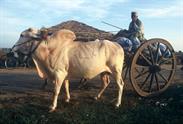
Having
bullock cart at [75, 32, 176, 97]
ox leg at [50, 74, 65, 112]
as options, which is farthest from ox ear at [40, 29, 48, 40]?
bullock cart at [75, 32, 176, 97]

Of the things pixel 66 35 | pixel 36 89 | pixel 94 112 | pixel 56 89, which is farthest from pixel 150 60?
pixel 36 89

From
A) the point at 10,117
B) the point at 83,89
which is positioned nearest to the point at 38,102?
the point at 10,117

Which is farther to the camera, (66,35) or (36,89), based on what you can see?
(36,89)

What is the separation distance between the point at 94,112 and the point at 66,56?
1584 mm

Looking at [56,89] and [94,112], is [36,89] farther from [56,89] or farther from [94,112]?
[94,112]

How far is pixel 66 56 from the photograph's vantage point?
985 cm

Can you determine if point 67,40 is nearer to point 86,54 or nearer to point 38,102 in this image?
point 86,54

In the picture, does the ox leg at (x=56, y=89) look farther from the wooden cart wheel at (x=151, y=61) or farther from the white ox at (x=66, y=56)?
the wooden cart wheel at (x=151, y=61)

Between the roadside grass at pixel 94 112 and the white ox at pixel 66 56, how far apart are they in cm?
40

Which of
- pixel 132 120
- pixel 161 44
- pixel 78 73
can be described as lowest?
pixel 132 120

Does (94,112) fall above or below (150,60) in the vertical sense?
below

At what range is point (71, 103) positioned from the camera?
1013 centimetres

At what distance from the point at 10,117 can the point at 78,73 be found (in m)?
2.12

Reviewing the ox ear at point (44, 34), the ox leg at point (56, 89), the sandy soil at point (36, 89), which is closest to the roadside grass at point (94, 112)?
the ox leg at point (56, 89)
